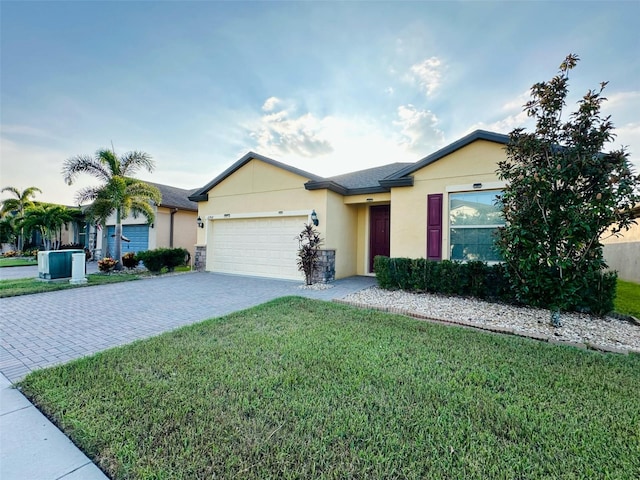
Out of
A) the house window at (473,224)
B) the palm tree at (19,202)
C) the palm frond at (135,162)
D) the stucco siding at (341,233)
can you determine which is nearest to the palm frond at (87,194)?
the palm frond at (135,162)

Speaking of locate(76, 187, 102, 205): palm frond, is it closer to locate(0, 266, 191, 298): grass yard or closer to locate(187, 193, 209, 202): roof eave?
locate(0, 266, 191, 298): grass yard

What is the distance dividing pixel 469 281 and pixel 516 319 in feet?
5.36

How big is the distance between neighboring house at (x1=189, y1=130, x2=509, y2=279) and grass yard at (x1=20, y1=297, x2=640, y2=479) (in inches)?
179

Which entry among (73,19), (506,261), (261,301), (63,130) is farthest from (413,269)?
(63,130)

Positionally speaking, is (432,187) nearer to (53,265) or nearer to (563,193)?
(563,193)

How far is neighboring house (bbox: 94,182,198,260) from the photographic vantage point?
47.5 ft

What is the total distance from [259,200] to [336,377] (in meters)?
9.07

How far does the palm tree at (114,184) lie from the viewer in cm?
1065

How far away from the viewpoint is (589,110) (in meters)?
4.73

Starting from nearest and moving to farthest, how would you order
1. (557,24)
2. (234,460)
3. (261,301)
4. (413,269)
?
1. (234,460)
2. (557,24)
3. (261,301)
4. (413,269)

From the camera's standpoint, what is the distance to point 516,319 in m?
5.32

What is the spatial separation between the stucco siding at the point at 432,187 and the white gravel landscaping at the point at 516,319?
2017 mm

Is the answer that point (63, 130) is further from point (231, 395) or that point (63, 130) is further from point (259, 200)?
point (231, 395)

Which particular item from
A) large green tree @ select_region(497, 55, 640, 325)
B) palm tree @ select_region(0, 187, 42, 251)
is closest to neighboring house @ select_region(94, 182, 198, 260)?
palm tree @ select_region(0, 187, 42, 251)
